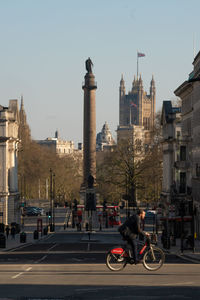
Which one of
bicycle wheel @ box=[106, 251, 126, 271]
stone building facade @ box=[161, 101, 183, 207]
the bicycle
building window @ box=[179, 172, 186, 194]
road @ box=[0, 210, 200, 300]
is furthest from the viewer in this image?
stone building facade @ box=[161, 101, 183, 207]

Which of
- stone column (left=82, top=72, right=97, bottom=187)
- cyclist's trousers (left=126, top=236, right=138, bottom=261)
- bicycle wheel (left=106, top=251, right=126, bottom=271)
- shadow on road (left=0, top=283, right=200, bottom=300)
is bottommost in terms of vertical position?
shadow on road (left=0, top=283, right=200, bottom=300)

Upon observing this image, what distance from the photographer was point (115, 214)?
101 meters

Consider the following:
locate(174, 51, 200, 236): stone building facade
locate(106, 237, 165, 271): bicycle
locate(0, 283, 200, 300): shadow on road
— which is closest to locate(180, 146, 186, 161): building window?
locate(174, 51, 200, 236): stone building facade

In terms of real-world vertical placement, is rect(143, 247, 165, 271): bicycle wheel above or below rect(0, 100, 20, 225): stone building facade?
below

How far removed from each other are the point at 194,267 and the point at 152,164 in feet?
323

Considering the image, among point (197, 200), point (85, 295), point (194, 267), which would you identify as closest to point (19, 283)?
point (85, 295)

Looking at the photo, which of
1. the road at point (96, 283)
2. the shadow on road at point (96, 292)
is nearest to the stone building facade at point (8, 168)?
the road at point (96, 283)

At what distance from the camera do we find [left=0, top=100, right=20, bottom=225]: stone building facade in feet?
293

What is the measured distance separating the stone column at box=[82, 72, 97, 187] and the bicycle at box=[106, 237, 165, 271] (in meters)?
104

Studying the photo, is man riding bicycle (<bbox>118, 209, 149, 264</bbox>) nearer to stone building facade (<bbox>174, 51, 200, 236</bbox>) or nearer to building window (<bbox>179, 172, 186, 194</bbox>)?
stone building facade (<bbox>174, 51, 200, 236</bbox>)

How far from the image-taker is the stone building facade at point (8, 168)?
89.2 meters

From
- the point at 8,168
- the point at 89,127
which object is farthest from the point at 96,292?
the point at 89,127

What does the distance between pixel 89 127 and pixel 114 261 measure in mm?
104609

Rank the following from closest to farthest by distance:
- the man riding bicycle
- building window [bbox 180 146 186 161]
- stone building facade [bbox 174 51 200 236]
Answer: the man riding bicycle → stone building facade [bbox 174 51 200 236] → building window [bbox 180 146 186 161]
